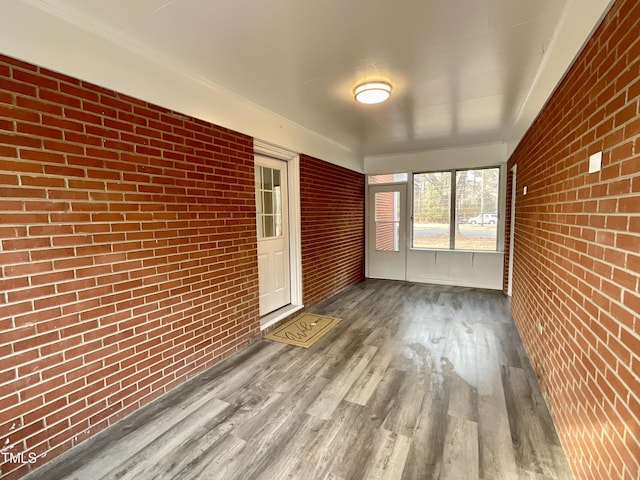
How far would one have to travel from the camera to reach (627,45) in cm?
113

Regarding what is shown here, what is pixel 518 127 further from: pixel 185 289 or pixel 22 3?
pixel 22 3

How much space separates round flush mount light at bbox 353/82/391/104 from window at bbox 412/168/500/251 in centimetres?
313

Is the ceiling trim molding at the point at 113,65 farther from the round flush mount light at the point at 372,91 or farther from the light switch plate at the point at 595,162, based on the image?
the light switch plate at the point at 595,162

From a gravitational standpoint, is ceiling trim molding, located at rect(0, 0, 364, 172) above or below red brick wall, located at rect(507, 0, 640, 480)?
above

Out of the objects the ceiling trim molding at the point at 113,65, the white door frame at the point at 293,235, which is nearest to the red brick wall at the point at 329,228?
the white door frame at the point at 293,235

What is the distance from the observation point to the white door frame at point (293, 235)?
361 centimetres

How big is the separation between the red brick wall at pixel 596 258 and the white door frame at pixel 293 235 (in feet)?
8.48

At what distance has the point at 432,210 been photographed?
5406mm

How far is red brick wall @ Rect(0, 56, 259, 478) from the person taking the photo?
4.83 ft

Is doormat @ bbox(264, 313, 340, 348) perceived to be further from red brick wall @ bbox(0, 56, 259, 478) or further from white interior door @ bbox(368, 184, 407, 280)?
white interior door @ bbox(368, 184, 407, 280)

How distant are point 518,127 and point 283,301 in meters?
3.53

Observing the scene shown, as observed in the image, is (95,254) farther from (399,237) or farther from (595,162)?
(399,237)

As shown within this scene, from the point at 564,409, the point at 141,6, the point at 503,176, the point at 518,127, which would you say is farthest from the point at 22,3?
the point at 503,176

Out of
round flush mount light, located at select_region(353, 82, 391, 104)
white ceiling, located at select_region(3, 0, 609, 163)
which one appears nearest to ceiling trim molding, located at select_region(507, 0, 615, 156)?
white ceiling, located at select_region(3, 0, 609, 163)
